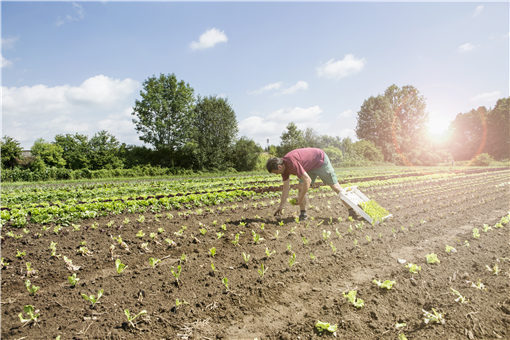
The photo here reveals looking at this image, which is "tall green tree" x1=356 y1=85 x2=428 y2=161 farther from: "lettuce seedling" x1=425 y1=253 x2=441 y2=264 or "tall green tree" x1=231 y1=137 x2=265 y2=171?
"lettuce seedling" x1=425 y1=253 x2=441 y2=264

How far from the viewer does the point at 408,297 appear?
3004 mm

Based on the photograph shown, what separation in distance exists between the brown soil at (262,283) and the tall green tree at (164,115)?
20287mm

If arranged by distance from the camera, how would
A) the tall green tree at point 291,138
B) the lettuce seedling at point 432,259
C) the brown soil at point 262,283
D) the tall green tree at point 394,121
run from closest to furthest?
the brown soil at point 262,283 < the lettuce seedling at point 432,259 < the tall green tree at point 291,138 < the tall green tree at point 394,121

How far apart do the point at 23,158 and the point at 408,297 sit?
2950cm

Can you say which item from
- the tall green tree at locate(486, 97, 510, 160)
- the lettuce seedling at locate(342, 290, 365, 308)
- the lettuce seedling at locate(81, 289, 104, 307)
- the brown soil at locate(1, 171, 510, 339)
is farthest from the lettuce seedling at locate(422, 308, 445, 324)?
the tall green tree at locate(486, 97, 510, 160)

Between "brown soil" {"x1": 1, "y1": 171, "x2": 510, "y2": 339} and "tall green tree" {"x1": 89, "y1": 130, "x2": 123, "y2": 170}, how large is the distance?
1977 cm

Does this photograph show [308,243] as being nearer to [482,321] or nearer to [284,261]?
[284,261]

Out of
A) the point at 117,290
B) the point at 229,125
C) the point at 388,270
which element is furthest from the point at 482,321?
the point at 229,125

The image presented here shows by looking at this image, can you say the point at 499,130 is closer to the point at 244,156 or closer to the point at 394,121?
the point at 394,121

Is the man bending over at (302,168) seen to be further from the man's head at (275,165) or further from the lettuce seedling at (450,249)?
the lettuce seedling at (450,249)

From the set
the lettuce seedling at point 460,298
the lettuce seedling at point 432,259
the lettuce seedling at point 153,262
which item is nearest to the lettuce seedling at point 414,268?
the lettuce seedling at point 432,259

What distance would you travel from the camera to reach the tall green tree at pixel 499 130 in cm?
5012

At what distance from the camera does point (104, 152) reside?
2381 cm

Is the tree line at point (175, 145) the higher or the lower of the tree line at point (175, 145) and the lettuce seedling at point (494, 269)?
the higher
